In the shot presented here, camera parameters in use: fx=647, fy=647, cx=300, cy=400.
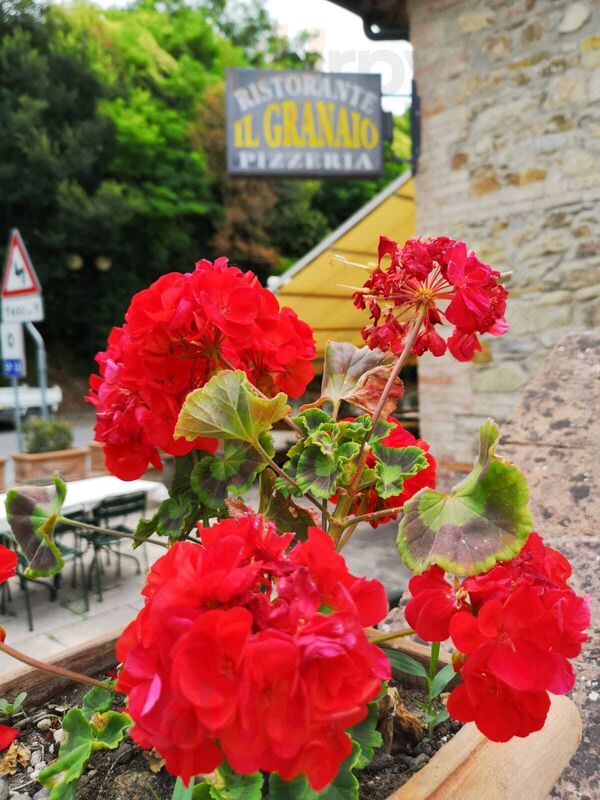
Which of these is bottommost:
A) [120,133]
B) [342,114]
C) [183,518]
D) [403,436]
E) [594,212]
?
[183,518]

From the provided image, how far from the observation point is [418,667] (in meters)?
0.84

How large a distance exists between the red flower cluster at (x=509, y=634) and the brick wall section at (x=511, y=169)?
4120mm

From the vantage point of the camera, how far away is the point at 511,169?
457 cm

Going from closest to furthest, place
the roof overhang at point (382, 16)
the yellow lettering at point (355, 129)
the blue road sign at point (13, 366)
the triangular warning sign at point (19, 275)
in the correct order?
the roof overhang at point (382, 16) < the triangular warning sign at point (19, 275) < the yellow lettering at point (355, 129) < the blue road sign at point (13, 366)

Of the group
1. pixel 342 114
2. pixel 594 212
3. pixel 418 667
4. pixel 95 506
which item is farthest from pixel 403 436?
pixel 342 114

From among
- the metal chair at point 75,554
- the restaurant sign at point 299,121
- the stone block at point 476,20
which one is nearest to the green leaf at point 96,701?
the metal chair at point 75,554

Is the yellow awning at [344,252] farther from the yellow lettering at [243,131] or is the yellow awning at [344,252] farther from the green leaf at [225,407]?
the green leaf at [225,407]

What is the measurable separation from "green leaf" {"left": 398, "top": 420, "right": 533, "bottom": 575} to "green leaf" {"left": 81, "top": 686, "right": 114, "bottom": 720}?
524 mm

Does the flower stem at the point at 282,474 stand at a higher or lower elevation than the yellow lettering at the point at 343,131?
lower

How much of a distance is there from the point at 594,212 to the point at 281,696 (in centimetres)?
448

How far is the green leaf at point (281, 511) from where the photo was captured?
0.86 meters

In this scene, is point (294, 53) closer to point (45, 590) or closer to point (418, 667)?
point (45, 590)

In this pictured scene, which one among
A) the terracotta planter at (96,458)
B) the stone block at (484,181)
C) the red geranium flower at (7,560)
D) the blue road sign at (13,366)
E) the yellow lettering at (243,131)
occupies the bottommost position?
the terracotta planter at (96,458)

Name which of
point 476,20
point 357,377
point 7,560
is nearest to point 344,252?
point 476,20
